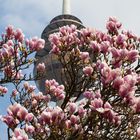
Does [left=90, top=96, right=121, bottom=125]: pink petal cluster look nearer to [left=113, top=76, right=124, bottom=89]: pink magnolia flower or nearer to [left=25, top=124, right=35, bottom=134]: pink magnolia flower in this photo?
[left=113, top=76, right=124, bottom=89]: pink magnolia flower

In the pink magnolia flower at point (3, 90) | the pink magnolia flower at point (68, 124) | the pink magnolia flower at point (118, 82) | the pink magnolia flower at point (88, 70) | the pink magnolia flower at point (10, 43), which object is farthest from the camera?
the pink magnolia flower at point (3, 90)

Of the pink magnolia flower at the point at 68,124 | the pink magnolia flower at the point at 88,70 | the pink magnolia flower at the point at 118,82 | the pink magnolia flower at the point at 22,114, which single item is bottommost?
the pink magnolia flower at the point at 68,124

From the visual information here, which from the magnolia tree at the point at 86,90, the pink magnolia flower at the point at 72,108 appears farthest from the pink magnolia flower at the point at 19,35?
the pink magnolia flower at the point at 72,108

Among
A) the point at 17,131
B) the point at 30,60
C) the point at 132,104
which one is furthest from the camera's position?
the point at 30,60

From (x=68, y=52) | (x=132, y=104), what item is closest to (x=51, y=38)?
(x=68, y=52)

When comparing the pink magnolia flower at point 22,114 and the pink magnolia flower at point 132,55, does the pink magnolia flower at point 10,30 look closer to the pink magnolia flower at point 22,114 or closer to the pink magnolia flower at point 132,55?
the pink magnolia flower at point 132,55

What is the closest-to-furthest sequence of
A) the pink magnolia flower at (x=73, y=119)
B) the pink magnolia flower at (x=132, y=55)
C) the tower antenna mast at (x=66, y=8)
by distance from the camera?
1. the pink magnolia flower at (x=73, y=119)
2. the pink magnolia flower at (x=132, y=55)
3. the tower antenna mast at (x=66, y=8)

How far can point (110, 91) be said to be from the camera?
632cm

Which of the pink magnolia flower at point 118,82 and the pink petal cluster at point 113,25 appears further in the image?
the pink petal cluster at point 113,25

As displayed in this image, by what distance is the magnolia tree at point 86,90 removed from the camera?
6043mm

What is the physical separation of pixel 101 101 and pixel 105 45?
5.99 feet

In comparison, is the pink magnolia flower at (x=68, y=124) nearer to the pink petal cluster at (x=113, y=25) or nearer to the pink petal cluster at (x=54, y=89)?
the pink petal cluster at (x=113, y=25)

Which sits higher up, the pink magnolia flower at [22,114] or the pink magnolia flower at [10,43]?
the pink magnolia flower at [10,43]

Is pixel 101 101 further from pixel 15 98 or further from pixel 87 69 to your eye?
pixel 15 98
